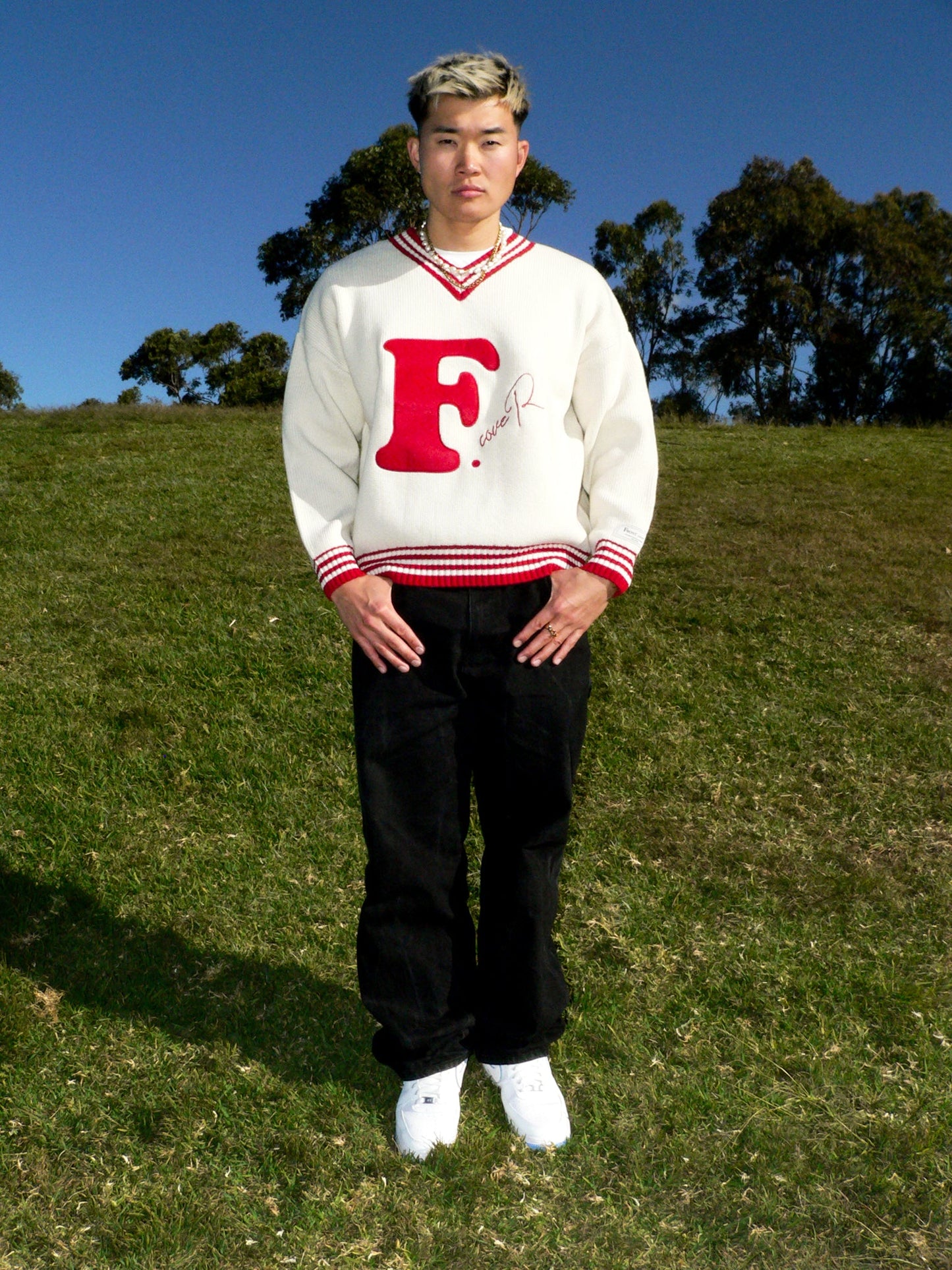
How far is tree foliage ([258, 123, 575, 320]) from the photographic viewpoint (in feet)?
109

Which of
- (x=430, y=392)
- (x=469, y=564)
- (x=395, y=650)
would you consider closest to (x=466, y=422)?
(x=430, y=392)

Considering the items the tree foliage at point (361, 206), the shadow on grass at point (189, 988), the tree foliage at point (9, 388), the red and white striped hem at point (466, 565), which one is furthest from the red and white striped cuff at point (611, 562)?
the tree foliage at point (9, 388)

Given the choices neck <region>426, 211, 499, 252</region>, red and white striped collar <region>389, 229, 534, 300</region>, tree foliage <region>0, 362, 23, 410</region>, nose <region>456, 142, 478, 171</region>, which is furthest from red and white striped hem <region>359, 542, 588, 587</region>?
tree foliage <region>0, 362, 23, 410</region>

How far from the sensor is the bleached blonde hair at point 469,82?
2.41 metres

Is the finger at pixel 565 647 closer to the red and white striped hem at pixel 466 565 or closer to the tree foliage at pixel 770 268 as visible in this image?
the red and white striped hem at pixel 466 565

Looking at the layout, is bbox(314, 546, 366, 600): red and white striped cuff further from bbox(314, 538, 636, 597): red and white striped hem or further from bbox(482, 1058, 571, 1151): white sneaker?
bbox(482, 1058, 571, 1151): white sneaker

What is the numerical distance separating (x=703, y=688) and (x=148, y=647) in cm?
398

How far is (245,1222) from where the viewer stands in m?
2.72

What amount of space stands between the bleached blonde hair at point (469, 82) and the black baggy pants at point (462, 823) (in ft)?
3.90

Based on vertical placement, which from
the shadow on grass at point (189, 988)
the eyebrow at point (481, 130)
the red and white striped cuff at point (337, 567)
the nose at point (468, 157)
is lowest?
the shadow on grass at point (189, 988)

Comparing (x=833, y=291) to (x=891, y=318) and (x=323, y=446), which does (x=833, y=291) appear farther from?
(x=323, y=446)

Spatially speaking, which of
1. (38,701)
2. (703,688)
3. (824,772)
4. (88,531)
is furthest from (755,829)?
(88,531)

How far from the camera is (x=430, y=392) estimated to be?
2.50 meters

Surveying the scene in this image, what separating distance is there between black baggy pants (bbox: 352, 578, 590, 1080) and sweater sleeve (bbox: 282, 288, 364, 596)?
0.21 meters
